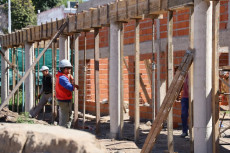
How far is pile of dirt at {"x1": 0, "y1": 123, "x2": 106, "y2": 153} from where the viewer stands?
156 inches

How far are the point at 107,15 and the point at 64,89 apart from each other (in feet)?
6.23

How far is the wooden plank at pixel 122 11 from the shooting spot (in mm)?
8773

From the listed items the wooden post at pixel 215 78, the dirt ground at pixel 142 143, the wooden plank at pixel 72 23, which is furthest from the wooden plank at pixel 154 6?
the wooden plank at pixel 72 23

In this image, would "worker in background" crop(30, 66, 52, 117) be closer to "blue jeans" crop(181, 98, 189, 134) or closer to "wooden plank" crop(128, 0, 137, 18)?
"wooden plank" crop(128, 0, 137, 18)

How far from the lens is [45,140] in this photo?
4297 millimetres

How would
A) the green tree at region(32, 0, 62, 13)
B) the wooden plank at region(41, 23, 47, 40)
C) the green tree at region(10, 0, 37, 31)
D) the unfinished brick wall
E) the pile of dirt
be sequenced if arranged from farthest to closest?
the green tree at region(32, 0, 62, 13) < the green tree at region(10, 0, 37, 31) < the wooden plank at region(41, 23, 47, 40) < the unfinished brick wall < the pile of dirt

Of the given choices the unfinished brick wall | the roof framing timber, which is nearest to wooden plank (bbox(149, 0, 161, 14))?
the roof framing timber

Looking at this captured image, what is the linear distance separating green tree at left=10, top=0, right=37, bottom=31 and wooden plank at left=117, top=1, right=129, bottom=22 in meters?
30.0

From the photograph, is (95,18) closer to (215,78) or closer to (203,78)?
(203,78)

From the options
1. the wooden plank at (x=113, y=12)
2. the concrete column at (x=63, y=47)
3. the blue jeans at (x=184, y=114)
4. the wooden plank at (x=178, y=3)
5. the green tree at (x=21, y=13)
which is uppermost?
the green tree at (x=21, y=13)

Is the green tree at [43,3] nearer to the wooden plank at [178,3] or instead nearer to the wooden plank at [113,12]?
the wooden plank at [113,12]

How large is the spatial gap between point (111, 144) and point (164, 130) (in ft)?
8.60

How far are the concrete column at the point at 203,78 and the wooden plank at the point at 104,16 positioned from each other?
298cm

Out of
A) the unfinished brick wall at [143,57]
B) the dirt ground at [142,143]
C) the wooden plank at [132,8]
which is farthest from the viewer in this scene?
the unfinished brick wall at [143,57]
